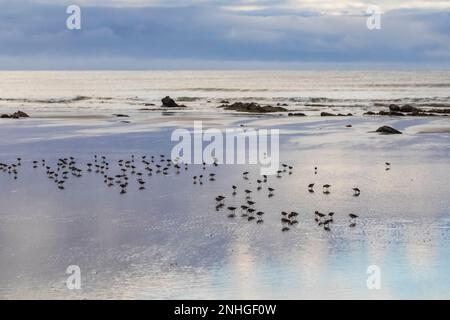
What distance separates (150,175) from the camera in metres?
24.3

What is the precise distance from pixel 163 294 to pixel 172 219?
570 cm

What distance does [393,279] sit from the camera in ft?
41.0

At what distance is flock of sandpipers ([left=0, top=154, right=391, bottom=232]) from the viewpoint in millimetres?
17322
